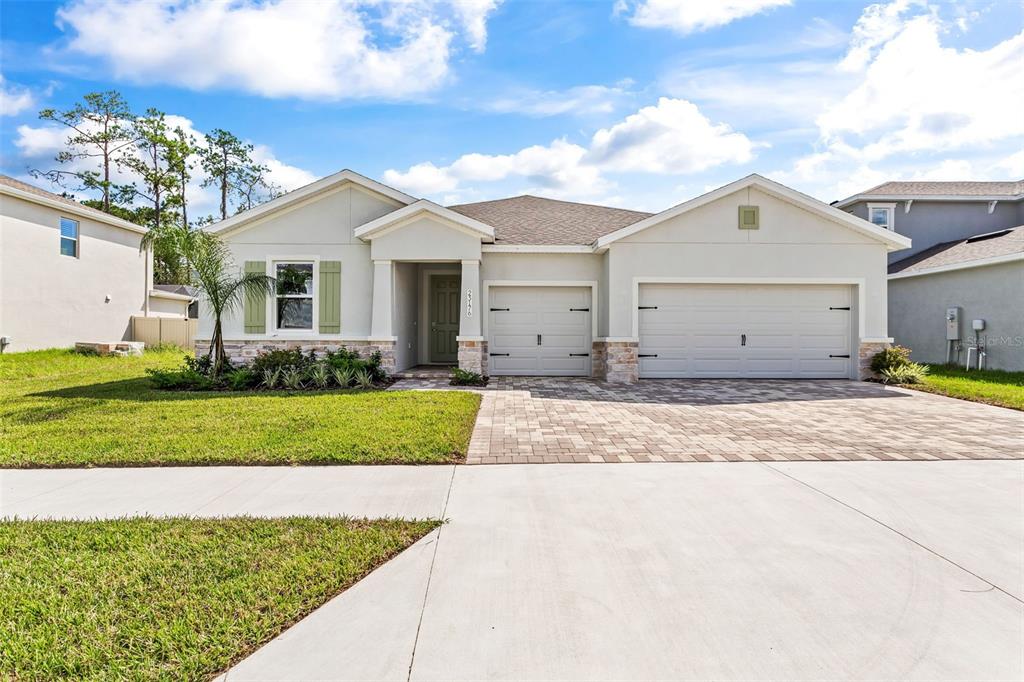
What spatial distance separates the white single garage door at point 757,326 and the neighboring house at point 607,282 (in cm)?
3

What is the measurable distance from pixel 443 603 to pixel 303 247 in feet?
35.9

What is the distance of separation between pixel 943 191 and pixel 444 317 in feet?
57.1

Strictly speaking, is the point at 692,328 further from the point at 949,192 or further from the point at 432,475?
the point at 949,192

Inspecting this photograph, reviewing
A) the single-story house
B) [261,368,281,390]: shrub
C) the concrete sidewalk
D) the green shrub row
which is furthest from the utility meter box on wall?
[261,368,281,390]: shrub

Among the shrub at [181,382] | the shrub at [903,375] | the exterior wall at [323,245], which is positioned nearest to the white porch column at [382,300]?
the exterior wall at [323,245]

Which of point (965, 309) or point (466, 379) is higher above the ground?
point (965, 309)

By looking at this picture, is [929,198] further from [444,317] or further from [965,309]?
[444,317]

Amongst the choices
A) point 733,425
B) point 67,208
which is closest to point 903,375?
point 733,425

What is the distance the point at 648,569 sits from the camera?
9.48 ft

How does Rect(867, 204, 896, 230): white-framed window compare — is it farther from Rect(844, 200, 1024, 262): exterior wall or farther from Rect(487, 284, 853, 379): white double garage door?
Rect(487, 284, 853, 379): white double garage door

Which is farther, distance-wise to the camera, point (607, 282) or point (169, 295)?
point (169, 295)

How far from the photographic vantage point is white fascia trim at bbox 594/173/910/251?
37.1ft

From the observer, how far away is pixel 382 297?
452 inches

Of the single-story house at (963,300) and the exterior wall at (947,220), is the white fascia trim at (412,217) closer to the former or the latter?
the single-story house at (963,300)
